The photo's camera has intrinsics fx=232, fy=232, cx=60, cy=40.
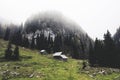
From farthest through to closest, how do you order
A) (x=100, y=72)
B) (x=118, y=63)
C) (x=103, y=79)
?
(x=118, y=63)
(x=100, y=72)
(x=103, y=79)

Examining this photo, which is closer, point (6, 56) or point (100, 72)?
point (100, 72)

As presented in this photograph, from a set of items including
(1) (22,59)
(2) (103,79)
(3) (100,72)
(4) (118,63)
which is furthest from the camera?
(1) (22,59)

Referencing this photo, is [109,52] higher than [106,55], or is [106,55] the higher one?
[109,52]

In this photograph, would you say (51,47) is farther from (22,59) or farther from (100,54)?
(100,54)

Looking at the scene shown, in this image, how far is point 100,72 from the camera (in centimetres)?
9519

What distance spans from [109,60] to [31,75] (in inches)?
1647

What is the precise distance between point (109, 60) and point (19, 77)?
4611 cm

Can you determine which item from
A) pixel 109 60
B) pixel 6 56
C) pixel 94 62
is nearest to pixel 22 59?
pixel 6 56

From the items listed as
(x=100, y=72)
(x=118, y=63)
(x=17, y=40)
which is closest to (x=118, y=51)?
(x=118, y=63)

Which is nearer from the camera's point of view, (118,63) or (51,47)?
(118,63)

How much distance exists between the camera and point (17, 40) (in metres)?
196

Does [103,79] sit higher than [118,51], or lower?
lower

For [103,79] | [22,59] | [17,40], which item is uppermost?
[17,40]

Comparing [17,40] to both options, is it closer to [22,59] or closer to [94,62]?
[22,59]
